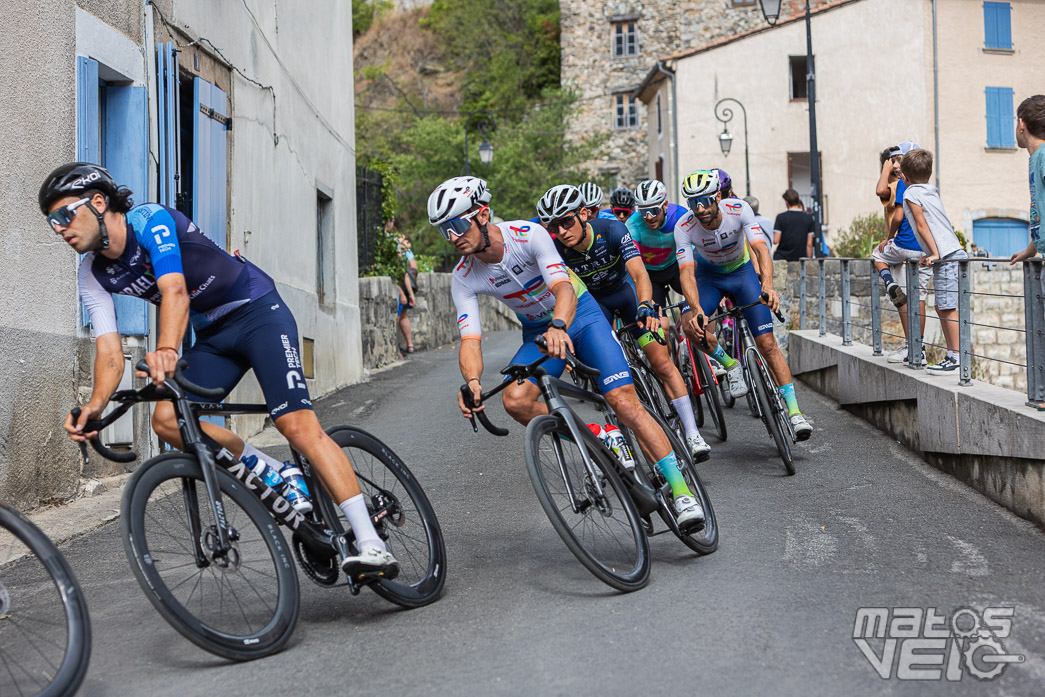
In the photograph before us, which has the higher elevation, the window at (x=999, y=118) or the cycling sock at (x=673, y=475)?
the window at (x=999, y=118)

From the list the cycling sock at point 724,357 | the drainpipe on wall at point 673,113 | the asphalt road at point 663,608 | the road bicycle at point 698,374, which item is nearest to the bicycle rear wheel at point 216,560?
the asphalt road at point 663,608

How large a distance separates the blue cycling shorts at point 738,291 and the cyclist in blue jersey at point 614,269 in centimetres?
67

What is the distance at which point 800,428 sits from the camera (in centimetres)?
826

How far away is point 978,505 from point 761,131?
31.6 m

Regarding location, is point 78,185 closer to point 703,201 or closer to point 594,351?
point 594,351

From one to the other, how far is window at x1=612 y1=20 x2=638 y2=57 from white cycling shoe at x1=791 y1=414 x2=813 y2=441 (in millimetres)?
47065

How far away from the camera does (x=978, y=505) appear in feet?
22.7

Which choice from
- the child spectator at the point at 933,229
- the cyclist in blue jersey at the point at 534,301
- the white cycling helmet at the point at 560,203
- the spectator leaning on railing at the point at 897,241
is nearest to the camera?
the cyclist in blue jersey at the point at 534,301

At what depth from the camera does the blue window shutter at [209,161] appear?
1018cm

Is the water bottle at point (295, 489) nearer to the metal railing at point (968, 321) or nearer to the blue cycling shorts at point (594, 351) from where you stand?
the blue cycling shorts at point (594, 351)

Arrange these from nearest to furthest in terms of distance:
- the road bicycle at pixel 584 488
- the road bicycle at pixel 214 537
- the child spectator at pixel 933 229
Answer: the road bicycle at pixel 214 537, the road bicycle at pixel 584 488, the child spectator at pixel 933 229

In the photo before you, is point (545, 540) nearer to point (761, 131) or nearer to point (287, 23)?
point (287, 23)

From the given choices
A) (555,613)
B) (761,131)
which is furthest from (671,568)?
(761,131)

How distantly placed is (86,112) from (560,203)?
3.80m
